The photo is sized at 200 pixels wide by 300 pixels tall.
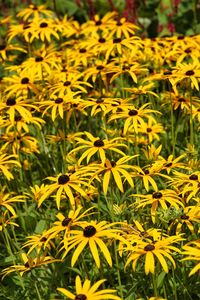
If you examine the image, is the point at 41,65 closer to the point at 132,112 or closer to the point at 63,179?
the point at 132,112

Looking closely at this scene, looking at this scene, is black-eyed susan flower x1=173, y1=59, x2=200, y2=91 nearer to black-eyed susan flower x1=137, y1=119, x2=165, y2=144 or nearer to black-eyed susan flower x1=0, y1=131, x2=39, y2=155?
black-eyed susan flower x1=137, y1=119, x2=165, y2=144

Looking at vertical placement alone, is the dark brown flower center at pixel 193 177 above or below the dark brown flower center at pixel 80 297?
above

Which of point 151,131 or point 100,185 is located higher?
point 151,131

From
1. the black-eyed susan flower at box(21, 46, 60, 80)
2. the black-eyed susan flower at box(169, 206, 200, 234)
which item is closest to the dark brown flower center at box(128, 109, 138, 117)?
the black-eyed susan flower at box(169, 206, 200, 234)

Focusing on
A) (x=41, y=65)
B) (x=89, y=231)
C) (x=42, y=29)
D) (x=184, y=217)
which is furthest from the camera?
(x=42, y=29)

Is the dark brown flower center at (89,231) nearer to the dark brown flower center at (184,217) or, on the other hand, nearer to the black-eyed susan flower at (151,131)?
the dark brown flower center at (184,217)

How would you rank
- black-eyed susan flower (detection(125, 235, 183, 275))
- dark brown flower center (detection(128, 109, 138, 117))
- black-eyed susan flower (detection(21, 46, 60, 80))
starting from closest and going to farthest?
black-eyed susan flower (detection(125, 235, 183, 275)) < dark brown flower center (detection(128, 109, 138, 117)) < black-eyed susan flower (detection(21, 46, 60, 80))

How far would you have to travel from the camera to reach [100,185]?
4.30 m

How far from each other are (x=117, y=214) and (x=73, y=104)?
4.04 feet

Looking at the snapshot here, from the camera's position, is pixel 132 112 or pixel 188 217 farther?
pixel 132 112

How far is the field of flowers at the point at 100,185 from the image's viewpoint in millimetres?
3197

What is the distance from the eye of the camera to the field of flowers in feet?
10.5

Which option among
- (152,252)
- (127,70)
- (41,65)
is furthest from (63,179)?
(41,65)

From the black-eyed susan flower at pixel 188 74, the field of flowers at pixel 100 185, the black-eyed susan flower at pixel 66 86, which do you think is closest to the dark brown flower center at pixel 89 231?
the field of flowers at pixel 100 185
